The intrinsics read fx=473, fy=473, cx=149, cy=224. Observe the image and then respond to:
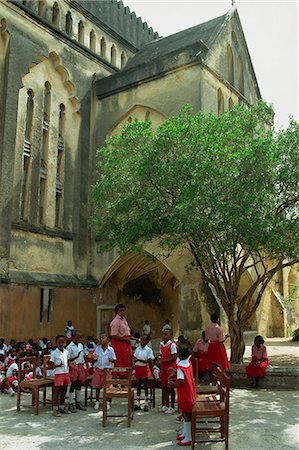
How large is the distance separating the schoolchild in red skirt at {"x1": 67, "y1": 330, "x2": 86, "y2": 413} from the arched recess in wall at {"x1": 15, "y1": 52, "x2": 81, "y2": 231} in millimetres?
8959

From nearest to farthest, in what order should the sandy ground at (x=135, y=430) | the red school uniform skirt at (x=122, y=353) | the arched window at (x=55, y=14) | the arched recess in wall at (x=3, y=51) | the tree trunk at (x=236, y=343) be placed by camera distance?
the sandy ground at (x=135, y=430) → the red school uniform skirt at (x=122, y=353) → the tree trunk at (x=236, y=343) → the arched recess in wall at (x=3, y=51) → the arched window at (x=55, y=14)

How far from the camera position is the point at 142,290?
2272cm

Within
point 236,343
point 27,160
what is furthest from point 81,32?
point 236,343

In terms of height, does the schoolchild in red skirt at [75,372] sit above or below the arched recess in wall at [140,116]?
below

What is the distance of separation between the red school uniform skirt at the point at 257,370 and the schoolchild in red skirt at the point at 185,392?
4718 millimetres

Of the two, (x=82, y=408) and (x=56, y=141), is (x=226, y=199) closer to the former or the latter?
(x=82, y=408)

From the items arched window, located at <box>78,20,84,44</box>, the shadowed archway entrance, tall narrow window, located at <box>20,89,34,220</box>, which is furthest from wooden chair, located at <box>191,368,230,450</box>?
arched window, located at <box>78,20,84,44</box>

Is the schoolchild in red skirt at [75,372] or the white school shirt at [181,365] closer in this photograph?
the white school shirt at [181,365]

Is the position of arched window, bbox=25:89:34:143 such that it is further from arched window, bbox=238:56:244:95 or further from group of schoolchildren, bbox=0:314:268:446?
group of schoolchildren, bbox=0:314:268:446

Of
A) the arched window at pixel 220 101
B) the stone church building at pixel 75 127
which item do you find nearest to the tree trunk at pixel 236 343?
the stone church building at pixel 75 127

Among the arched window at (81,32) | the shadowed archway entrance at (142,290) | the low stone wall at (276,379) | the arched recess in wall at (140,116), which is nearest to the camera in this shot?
the low stone wall at (276,379)

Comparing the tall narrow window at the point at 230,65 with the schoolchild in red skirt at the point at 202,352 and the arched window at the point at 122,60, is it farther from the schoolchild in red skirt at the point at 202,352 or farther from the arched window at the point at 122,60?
the schoolchild in red skirt at the point at 202,352

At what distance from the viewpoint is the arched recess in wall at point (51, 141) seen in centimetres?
1736

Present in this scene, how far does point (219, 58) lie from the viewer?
18.7 meters
